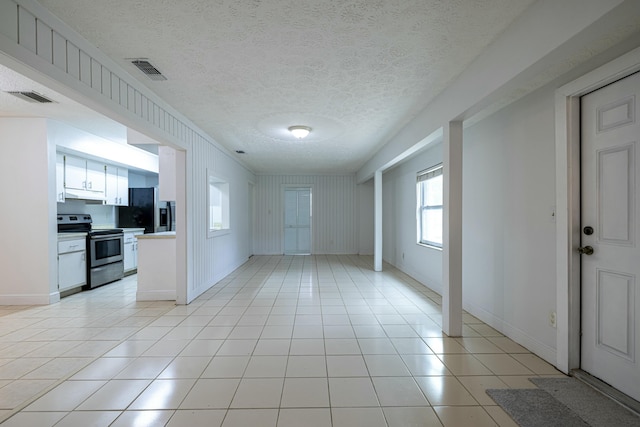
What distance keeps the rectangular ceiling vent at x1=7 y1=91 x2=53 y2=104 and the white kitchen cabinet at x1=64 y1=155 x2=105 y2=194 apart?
5.27ft

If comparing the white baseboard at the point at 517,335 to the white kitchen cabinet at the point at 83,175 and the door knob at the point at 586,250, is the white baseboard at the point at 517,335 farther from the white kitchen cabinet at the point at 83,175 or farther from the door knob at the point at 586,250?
the white kitchen cabinet at the point at 83,175

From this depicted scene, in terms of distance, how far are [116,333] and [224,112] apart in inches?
108

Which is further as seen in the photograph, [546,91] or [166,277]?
[166,277]

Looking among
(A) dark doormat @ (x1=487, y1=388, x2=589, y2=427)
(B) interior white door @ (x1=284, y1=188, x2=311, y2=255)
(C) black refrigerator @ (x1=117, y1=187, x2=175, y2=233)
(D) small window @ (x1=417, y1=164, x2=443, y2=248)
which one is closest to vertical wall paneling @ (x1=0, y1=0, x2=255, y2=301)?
(C) black refrigerator @ (x1=117, y1=187, x2=175, y2=233)

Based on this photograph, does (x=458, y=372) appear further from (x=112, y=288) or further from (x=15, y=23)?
(x=112, y=288)

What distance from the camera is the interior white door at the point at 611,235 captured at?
1.91 metres

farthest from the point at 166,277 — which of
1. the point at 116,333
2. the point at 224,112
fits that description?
the point at 224,112

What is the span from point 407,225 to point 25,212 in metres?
6.18

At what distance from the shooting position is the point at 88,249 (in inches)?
189

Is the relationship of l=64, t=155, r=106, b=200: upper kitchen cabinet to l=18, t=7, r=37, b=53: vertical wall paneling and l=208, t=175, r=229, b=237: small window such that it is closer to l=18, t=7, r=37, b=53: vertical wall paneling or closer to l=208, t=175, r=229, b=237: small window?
l=208, t=175, r=229, b=237: small window

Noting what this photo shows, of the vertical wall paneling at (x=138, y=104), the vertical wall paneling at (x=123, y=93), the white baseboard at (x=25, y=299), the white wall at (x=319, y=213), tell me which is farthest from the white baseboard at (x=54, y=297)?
the white wall at (x=319, y=213)

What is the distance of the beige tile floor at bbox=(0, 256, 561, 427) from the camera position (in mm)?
1835

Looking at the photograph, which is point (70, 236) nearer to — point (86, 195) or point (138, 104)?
point (86, 195)

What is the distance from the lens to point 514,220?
291 centimetres
